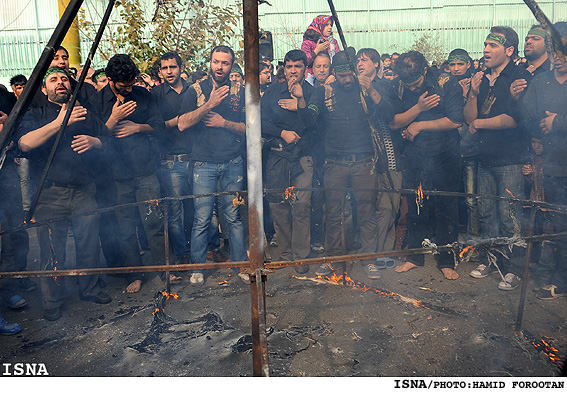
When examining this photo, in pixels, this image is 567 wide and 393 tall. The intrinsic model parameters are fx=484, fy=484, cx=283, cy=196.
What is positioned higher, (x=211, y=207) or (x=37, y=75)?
(x=37, y=75)

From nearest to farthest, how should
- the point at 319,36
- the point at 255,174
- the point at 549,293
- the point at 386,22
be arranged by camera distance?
the point at 255,174
the point at 549,293
the point at 319,36
the point at 386,22

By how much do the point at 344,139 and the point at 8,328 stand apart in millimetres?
3664

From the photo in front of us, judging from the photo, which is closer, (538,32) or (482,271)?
(482,271)

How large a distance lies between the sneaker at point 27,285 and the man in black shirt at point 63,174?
29.5 inches

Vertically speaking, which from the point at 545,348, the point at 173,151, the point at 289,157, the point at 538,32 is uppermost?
the point at 538,32

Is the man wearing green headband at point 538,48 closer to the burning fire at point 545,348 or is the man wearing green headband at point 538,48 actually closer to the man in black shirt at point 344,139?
the man in black shirt at point 344,139

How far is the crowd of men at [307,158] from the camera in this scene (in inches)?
183

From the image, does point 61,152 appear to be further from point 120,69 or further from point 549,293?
point 549,293

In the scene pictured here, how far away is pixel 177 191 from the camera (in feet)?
18.5

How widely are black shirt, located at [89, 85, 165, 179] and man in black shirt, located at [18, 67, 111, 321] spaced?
0.24 m

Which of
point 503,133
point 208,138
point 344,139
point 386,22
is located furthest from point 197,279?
point 386,22

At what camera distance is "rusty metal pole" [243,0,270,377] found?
8.13 feet

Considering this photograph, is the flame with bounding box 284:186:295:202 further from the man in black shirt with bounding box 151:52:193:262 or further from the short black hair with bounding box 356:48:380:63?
the short black hair with bounding box 356:48:380:63

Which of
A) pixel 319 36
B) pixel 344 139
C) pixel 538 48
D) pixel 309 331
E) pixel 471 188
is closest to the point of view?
pixel 309 331
